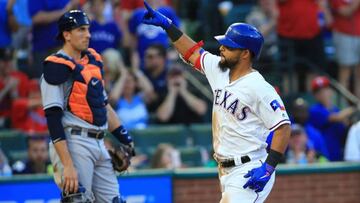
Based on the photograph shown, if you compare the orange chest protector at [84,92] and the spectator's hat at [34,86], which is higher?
the orange chest protector at [84,92]

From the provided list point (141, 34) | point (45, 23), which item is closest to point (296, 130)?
point (141, 34)

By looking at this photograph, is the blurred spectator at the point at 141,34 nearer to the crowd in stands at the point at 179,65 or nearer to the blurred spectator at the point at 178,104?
the crowd in stands at the point at 179,65

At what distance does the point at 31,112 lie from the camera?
35.3 feet

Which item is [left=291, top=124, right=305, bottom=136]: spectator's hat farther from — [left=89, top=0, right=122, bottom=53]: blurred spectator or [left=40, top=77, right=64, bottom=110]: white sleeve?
[left=40, top=77, right=64, bottom=110]: white sleeve

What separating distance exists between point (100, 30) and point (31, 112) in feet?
4.57

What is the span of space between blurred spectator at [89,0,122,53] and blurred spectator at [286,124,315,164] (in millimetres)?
2380

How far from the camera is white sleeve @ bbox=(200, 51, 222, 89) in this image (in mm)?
7219

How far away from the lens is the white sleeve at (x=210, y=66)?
7219 mm

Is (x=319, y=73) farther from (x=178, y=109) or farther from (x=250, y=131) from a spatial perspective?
(x=250, y=131)

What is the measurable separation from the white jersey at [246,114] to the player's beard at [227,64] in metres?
0.11

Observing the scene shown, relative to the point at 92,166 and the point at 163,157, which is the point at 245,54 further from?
the point at 163,157

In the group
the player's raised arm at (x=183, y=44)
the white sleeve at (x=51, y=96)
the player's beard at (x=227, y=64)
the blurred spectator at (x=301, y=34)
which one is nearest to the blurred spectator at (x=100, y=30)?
the blurred spectator at (x=301, y=34)

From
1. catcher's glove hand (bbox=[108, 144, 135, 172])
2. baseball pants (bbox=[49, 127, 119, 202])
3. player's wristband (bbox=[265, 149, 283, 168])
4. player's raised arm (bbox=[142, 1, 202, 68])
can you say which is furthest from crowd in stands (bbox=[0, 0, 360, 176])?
player's wristband (bbox=[265, 149, 283, 168])

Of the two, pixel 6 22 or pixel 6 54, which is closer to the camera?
pixel 6 54
